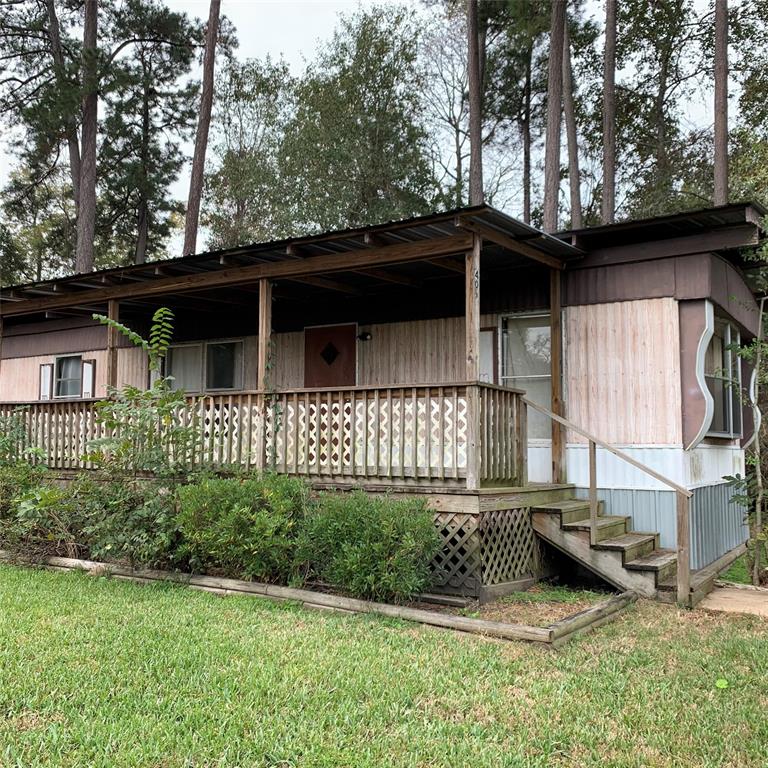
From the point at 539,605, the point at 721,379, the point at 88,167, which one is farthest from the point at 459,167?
the point at 539,605

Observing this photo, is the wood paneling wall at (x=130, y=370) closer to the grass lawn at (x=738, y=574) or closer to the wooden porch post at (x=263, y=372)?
the wooden porch post at (x=263, y=372)

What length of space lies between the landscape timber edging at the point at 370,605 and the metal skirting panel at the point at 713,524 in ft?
5.85

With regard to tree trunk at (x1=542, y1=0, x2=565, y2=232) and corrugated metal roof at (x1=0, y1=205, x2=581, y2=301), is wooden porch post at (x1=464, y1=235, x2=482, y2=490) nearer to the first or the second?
corrugated metal roof at (x1=0, y1=205, x2=581, y2=301)

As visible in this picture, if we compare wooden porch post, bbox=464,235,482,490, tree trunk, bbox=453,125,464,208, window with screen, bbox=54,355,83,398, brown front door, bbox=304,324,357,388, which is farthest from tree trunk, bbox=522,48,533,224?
wooden porch post, bbox=464,235,482,490

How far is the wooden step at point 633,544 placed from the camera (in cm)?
711

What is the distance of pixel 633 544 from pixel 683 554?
670 mm

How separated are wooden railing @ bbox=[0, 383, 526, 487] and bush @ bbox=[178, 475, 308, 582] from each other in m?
0.82

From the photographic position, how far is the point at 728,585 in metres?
7.81

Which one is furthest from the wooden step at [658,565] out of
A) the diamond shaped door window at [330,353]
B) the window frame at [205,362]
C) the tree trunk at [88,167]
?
the tree trunk at [88,167]

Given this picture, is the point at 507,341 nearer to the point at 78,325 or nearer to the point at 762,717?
the point at 762,717

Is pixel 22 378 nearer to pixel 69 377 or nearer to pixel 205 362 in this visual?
pixel 69 377

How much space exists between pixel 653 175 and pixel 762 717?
19385 mm

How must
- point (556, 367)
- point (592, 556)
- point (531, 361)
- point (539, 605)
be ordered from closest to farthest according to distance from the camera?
point (539, 605) → point (592, 556) → point (556, 367) → point (531, 361)

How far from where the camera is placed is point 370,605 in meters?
6.19
